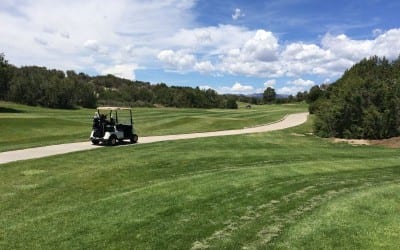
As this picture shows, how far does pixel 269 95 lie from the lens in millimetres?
162750

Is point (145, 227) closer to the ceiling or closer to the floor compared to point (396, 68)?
closer to the floor

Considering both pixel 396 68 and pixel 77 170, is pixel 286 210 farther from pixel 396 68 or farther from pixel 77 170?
pixel 396 68

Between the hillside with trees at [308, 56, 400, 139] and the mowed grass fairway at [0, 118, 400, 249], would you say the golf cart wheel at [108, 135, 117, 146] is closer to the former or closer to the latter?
the mowed grass fairway at [0, 118, 400, 249]

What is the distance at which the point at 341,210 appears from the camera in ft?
35.2

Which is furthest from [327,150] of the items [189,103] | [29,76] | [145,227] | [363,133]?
[189,103]

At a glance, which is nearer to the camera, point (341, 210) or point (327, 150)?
point (341, 210)

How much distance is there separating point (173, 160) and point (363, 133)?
809 inches

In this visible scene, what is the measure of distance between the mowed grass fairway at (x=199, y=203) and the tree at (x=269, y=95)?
5667 inches

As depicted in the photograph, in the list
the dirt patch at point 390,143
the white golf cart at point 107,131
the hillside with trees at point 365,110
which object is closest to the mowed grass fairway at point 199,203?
the white golf cart at point 107,131

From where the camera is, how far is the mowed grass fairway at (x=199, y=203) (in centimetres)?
879

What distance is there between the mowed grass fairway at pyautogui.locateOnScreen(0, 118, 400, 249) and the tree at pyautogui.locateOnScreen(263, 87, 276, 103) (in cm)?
14394

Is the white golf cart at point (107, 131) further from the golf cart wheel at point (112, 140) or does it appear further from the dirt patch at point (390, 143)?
the dirt patch at point (390, 143)

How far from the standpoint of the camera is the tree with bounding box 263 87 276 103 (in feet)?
534

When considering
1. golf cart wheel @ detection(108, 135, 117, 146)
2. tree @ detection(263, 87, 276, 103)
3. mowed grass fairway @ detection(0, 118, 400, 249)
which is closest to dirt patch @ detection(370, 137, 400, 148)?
mowed grass fairway @ detection(0, 118, 400, 249)
